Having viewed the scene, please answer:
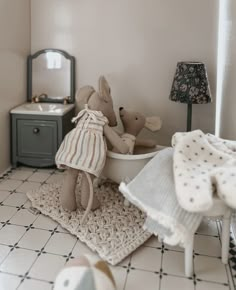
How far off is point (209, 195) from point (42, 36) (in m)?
2.43

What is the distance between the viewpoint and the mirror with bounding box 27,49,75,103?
321cm

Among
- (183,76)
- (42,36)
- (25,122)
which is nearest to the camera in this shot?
(183,76)

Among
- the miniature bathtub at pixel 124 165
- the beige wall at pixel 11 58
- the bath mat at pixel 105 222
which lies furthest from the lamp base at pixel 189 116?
the beige wall at pixel 11 58

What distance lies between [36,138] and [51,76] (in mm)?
649

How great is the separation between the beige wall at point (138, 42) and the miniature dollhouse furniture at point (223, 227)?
1509 mm

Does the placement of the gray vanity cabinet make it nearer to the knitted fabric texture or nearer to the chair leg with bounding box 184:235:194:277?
the knitted fabric texture

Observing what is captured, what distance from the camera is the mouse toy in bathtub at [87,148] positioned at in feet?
7.38

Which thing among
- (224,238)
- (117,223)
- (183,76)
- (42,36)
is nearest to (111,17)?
(42,36)

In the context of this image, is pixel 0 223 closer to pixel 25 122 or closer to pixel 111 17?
pixel 25 122

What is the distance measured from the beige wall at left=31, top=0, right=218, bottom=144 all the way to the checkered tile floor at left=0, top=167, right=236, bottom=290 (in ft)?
4.29

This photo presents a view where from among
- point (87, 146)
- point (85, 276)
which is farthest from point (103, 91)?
point (85, 276)

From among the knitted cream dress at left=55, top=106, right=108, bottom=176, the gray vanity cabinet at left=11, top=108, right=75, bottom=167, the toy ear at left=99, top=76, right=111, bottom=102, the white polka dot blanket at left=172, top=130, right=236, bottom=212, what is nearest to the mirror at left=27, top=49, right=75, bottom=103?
the gray vanity cabinet at left=11, top=108, right=75, bottom=167

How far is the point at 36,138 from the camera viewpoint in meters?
3.02

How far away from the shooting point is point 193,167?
165cm
